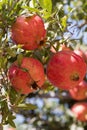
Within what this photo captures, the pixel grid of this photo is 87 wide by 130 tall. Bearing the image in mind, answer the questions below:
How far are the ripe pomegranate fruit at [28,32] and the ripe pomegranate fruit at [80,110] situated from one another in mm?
2696

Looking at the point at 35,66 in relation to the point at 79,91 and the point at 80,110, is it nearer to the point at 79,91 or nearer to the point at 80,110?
the point at 79,91

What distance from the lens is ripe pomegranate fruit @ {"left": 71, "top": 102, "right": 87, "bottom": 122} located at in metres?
4.51

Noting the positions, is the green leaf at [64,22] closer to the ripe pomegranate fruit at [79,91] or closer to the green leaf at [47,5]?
the green leaf at [47,5]

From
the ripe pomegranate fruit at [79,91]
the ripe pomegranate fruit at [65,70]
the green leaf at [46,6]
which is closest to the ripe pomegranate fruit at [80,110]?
the ripe pomegranate fruit at [79,91]

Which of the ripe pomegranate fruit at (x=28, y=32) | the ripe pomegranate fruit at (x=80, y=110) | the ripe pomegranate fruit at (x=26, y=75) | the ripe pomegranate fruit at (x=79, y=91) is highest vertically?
the ripe pomegranate fruit at (x=28, y=32)

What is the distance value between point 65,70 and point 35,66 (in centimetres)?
16

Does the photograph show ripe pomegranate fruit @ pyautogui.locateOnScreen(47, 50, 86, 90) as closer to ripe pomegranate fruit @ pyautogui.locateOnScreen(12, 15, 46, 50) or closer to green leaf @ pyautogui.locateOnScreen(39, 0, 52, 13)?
ripe pomegranate fruit @ pyautogui.locateOnScreen(12, 15, 46, 50)

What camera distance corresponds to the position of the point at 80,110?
4.64 m

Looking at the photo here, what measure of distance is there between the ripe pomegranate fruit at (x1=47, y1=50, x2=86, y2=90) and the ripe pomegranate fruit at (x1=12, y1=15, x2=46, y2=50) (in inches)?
5.2

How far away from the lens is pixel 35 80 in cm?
189

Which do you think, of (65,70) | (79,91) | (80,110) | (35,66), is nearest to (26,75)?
(35,66)

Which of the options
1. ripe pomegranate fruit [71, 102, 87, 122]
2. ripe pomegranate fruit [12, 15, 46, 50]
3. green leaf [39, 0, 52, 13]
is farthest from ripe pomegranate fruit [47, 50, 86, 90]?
ripe pomegranate fruit [71, 102, 87, 122]

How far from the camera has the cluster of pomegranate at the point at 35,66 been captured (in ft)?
6.16

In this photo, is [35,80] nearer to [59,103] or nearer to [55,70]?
[55,70]
